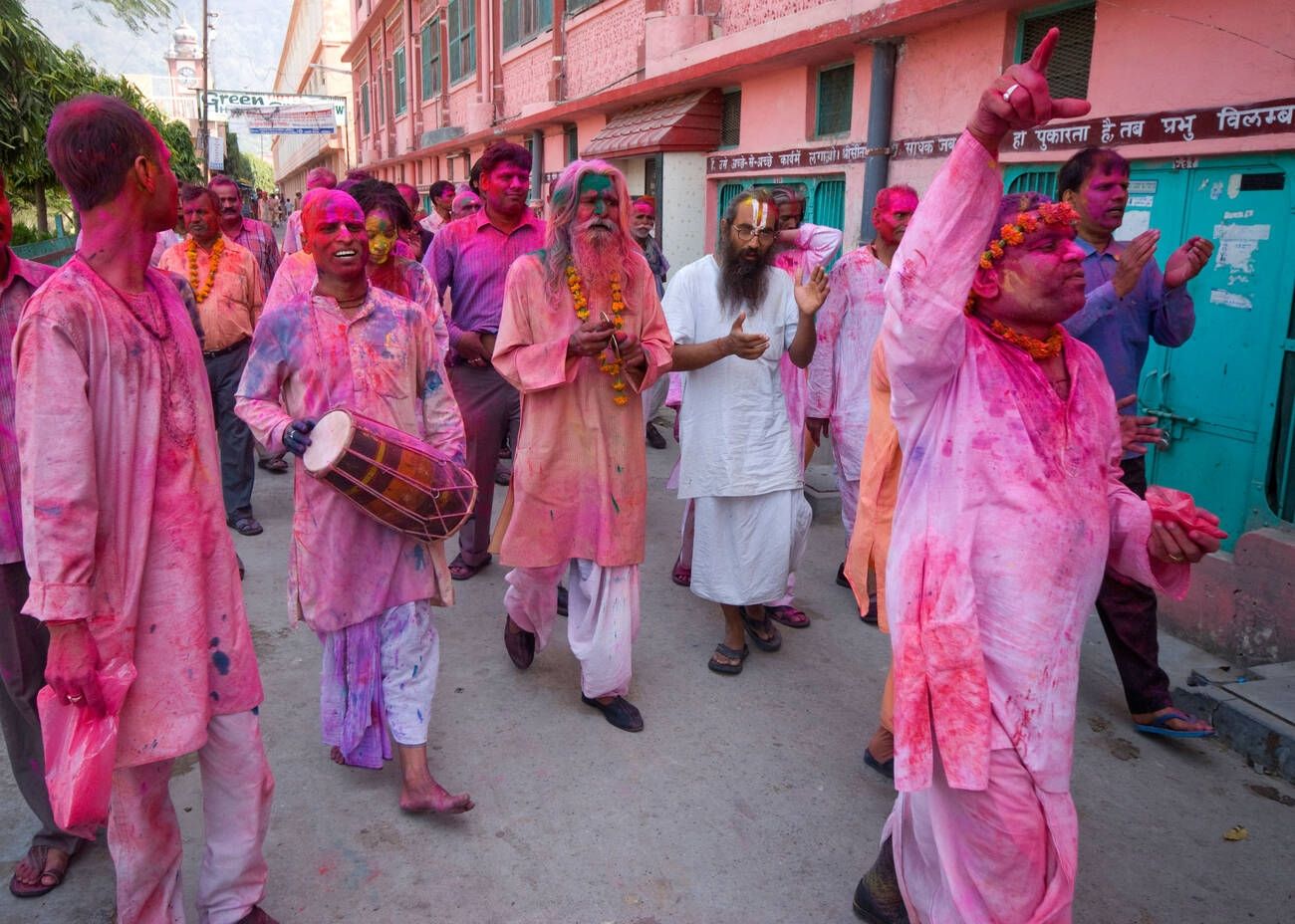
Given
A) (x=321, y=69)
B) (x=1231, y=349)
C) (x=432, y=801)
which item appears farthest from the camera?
(x=321, y=69)

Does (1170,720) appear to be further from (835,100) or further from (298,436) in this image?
(835,100)

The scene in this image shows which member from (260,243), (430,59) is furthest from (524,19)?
(260,243)

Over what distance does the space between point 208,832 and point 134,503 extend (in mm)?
939

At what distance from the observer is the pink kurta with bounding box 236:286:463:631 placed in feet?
10.5

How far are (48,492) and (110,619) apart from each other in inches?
13.1

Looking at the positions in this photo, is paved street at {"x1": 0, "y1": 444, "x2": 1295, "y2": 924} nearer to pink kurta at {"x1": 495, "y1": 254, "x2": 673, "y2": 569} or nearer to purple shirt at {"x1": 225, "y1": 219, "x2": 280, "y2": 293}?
pink kurta at {"x1": 495, "y1": 254, "x2": 673, "y2": 569}

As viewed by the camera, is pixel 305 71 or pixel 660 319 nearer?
pixel 660 319

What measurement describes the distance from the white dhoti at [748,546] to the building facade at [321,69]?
1537 inches

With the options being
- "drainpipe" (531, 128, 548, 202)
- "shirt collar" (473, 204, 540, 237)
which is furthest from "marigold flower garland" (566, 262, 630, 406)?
"drainpipe" (531, 128, 548, 202)

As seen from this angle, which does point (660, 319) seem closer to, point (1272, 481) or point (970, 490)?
point (970, 490)

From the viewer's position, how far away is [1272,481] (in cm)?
487

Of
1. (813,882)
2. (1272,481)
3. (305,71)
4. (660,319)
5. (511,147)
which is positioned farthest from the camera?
(305,71)

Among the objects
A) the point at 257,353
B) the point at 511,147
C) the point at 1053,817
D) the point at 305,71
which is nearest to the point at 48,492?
the point at 257,353

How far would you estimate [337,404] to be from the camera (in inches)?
127
